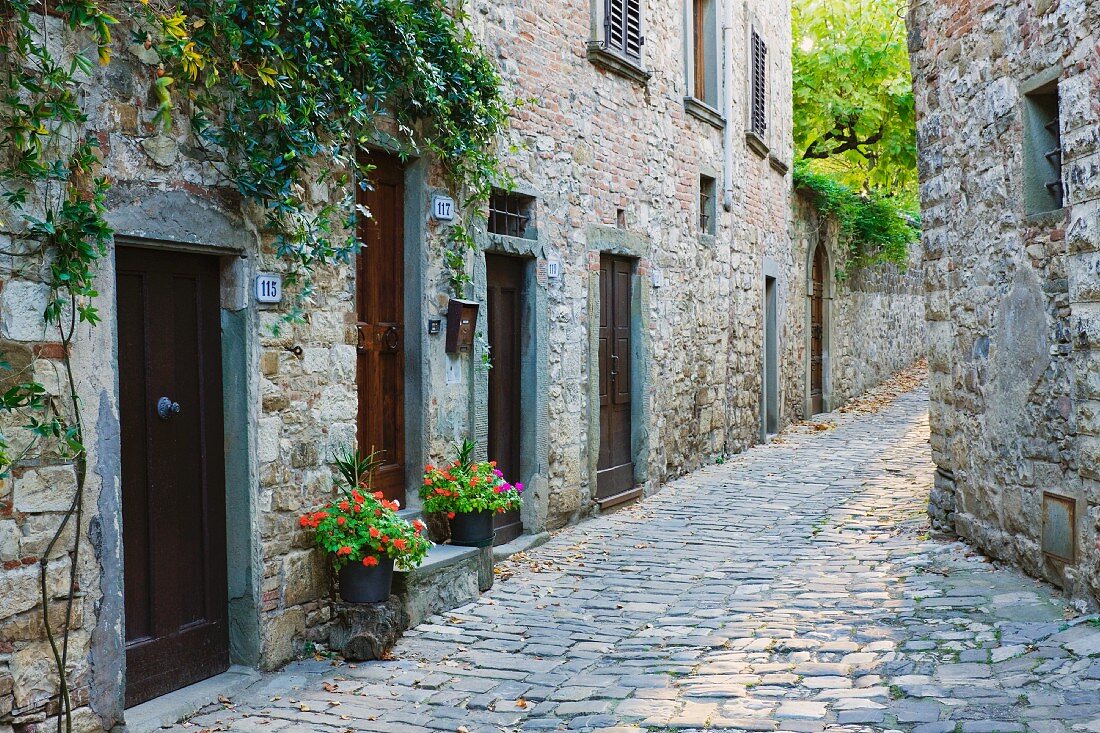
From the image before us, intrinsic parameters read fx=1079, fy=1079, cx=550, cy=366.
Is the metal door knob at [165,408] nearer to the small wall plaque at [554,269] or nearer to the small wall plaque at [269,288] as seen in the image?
the small wall plaque at [269,288]

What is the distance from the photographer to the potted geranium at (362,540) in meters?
5.34

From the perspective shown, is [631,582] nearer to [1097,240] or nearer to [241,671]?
[241,671]

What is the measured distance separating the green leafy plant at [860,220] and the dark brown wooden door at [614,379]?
299 inches

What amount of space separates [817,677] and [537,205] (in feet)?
14.7

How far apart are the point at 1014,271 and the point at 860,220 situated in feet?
41.6

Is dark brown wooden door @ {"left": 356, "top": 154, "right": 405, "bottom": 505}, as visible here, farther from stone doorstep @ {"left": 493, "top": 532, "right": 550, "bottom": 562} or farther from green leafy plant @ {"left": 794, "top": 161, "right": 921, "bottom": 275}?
green leafy plant @ {"left": 794, "top": 161, "right": 921, "bottom": 275}

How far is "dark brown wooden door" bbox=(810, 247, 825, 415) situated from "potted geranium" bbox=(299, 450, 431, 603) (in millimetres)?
13159

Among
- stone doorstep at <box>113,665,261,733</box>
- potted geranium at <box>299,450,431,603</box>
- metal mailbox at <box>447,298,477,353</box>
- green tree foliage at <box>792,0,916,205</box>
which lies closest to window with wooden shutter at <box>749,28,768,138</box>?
green tree foliage at <box>792,0,916,205</box>

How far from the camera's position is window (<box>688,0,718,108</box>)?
495 inches

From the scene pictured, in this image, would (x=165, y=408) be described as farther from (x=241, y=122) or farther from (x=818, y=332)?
(x=818, y=332)

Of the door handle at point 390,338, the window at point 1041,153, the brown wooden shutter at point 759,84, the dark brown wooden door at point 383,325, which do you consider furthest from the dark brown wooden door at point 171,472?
the brown wooden shutter at point 759,84

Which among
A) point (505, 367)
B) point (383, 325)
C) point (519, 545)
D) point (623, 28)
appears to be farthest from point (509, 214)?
point (623, 28)

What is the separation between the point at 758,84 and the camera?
1473 centimetres

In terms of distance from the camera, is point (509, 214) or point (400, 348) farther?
point (509, 214)
